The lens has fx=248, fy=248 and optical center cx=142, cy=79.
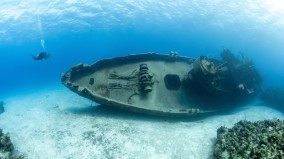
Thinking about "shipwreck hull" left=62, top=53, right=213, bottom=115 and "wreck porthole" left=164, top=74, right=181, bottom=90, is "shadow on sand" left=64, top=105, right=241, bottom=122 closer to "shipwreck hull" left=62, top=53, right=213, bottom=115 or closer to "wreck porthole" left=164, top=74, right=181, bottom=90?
"shipwreck hull" left=62, top=53, right=213, bottom=115

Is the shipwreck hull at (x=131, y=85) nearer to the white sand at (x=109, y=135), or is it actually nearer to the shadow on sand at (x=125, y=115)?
the shadow on sand at (x=125, y=115)

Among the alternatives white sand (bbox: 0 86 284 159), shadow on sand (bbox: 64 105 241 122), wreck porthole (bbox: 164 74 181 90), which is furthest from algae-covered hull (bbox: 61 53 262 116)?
white sand (bbox: 0 86 284 159)

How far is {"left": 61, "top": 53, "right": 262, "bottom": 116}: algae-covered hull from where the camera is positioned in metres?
12.3

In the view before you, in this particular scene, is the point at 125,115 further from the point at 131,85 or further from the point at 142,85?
the point at 142,85

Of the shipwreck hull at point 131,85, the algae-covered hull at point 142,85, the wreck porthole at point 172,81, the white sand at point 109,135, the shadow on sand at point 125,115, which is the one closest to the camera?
the white sand at point 109,135

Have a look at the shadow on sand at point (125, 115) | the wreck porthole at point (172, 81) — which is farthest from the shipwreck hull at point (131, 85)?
the shadow on sand at point (125, 115)

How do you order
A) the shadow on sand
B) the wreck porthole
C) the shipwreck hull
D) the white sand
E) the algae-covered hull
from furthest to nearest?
the wreck porthole, the shadow on sand, the algae-covered hull, the shipwreck hull, the white sand

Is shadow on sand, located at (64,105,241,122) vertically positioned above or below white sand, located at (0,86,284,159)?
above

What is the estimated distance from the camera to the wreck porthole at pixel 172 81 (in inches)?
572

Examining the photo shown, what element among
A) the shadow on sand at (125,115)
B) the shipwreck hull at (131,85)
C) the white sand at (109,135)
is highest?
the shipwreck hull at (131,85)

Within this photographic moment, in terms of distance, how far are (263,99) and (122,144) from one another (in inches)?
656

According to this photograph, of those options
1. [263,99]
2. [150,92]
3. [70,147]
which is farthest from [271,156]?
[263,99]

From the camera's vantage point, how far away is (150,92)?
13.3 m

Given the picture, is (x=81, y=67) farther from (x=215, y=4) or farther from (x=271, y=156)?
(x=215, y=4)
